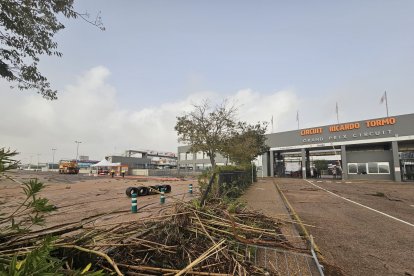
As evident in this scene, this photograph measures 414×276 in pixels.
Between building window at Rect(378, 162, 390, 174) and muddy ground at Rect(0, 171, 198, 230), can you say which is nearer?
muddy ground at Rect(0, 171, 198, 230)

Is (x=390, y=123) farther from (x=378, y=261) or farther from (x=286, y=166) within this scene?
(x=378, y=261)

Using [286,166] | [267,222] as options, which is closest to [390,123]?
[286,166]

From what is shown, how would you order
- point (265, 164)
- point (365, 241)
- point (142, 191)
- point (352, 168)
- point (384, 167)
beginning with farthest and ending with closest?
1. point (265, 164)
2. point (352, 168)
3. point (384, 167)
4. point (142, 191)
5. point (365, 241)

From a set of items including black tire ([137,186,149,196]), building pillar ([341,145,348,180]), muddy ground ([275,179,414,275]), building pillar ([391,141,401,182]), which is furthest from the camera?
building pillar ([341,145,348,180])

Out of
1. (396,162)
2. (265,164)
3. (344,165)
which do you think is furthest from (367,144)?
(265,164)

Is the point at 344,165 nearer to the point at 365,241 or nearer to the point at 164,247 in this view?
the point at 365,241

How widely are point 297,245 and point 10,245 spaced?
15.9 feet

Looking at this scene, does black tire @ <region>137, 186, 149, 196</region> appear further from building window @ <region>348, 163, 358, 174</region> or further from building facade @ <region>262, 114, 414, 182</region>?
building window @ <region>348, 163, 358, 174</region>

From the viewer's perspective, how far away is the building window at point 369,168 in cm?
3815

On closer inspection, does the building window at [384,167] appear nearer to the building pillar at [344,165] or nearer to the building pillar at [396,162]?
the building pillar at [396,162]

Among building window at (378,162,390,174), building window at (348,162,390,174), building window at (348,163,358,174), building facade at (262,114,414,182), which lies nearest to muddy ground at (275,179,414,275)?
building facade at (262,114,414,182)

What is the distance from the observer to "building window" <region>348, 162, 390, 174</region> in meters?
38.2

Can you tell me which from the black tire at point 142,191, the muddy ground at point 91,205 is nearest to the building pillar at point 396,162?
the muddy ground at point 91,205

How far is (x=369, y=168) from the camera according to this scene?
1543 inches
